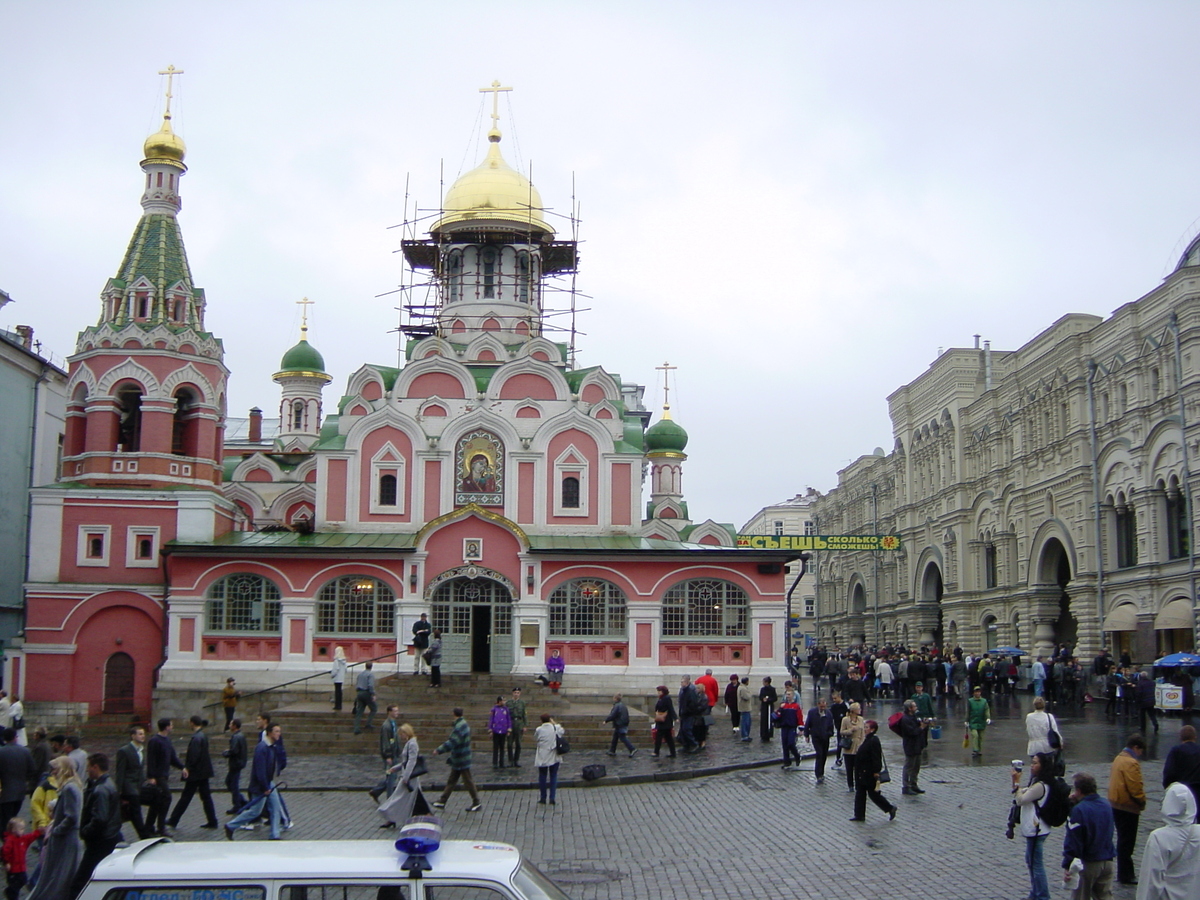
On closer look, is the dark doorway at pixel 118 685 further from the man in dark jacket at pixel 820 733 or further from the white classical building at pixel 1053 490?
the white classical building at pixel 1053 490

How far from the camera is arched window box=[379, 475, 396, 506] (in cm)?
3316

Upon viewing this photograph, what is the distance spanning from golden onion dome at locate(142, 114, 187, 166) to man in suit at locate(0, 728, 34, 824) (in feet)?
79.0

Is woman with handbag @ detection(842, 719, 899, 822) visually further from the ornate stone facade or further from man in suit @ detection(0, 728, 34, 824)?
the ornate stone facade

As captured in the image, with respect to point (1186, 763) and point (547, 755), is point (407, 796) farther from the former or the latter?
point (1186, 763)

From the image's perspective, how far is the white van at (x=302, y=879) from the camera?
6109 millimetres

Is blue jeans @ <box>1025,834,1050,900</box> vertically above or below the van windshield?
below

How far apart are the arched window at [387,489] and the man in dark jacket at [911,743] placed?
18.9 metres

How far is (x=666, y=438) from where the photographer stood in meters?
49.5

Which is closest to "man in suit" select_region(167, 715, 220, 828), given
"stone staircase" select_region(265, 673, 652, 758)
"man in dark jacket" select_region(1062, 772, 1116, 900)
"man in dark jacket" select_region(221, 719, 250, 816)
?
"man in dark jacket" select_region(221, 719, 250, 816)

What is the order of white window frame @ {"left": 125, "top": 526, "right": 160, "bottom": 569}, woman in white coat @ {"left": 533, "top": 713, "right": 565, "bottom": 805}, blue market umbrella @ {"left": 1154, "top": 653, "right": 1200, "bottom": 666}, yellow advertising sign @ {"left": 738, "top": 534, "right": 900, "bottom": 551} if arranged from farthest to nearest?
yellow advertising sign @ {"left": 738, "top": 534, "right": 900, "bottom": 551}, white window frame @ {"left": 125, "top": 526, "right": 160, "bottom": 569}, blue market umbrella @ {"left": 1154, "top": 653, "right": 1200, "bottom": 666}, woman in white coat @ {"left": 533, "top": 713, "right": 565, "bottom": 805}

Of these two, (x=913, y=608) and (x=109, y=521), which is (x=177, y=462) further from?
(x=913, y=608)

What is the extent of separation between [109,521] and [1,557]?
17.1 feet

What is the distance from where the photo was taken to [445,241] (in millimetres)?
39531

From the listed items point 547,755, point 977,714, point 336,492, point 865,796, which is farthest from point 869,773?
point 336,492
